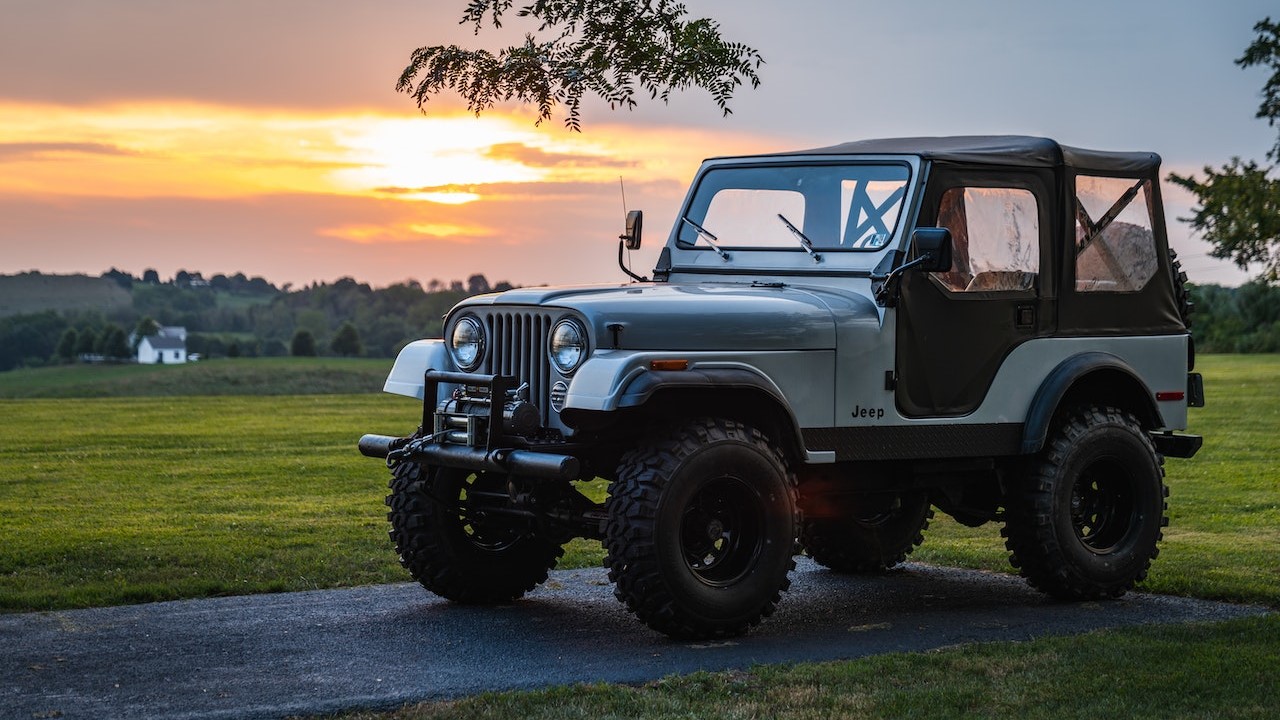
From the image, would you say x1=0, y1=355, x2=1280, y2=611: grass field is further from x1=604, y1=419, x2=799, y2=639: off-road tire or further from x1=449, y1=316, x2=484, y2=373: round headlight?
x1=604, y1=419, x2=799, y2=639: off-road tire

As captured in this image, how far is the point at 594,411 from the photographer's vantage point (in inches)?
301

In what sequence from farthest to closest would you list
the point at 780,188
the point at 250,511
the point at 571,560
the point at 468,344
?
the point at 250,511 → the point at 571,560 → the point at 780,188 → the point at 468,344

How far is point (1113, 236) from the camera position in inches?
382

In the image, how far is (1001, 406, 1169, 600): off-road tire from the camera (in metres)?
9.19

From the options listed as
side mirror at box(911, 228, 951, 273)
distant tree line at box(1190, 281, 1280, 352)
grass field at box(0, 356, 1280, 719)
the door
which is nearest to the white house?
distant tree line at box(1190, 281, 1280, 352)

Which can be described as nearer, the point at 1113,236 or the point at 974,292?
the point at 974,292

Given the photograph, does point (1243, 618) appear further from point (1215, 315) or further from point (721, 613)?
point (1215, 315)

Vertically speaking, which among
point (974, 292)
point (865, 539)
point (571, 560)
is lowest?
point (571, 560)

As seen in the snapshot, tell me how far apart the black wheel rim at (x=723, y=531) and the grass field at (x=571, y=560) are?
3.25 ft

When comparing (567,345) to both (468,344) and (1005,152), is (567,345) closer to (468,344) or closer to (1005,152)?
(468,344)

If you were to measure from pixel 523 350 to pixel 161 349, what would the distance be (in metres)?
67.0

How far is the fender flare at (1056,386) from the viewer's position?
358 inches

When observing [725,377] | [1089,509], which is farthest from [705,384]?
[1089,509]

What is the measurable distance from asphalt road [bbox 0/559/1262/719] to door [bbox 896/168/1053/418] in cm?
132
